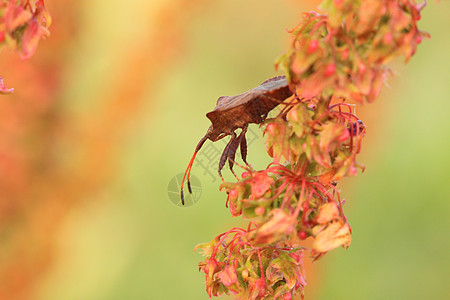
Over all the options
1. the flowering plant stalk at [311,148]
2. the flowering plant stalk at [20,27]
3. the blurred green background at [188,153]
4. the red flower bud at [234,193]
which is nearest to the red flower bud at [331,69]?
the flowering plant stalk at [311,148]

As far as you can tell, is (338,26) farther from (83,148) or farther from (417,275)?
(83,148)

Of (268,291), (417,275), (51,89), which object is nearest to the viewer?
(268,291)

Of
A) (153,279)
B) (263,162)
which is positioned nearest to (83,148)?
(153,279)

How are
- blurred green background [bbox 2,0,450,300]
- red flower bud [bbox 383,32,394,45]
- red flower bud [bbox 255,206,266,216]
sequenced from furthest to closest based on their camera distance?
blurred green background [bbox 2,0,450,300] → red flower bud [bbox 255,206,266,216] → red flower bud [bbox 383,32,394,45]

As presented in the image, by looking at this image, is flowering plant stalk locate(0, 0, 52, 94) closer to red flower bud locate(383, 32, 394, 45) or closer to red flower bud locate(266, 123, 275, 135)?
red flower bud locate(266, 123, 275, 135)

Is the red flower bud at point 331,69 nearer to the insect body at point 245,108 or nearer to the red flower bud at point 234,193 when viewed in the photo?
the insect body at point 245,108

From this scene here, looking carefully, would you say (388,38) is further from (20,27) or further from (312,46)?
(20,27)

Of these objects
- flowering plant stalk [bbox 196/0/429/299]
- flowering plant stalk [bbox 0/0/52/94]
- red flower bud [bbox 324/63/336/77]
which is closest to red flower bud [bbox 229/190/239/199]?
flowering plant stalk [bbox 196/0/429/299]

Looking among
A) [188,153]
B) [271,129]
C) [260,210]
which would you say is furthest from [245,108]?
[188,153]
